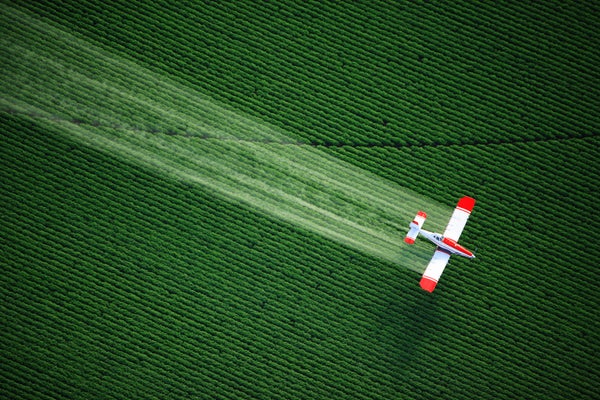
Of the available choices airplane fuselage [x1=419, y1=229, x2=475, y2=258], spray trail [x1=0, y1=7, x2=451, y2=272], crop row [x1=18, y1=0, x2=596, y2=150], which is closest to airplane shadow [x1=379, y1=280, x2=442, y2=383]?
spray trail [x1=0, y1=7, x2=451, y2=272]

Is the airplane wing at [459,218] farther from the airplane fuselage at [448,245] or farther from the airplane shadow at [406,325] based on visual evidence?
the airplane shadow at [406,325]

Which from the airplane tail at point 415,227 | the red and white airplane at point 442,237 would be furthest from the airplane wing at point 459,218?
the airplane tail at point 415,227

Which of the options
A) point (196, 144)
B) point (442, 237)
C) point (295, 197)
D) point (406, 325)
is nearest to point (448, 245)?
point (442, 237)

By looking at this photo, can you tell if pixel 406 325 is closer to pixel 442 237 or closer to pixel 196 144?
pixel 442 237

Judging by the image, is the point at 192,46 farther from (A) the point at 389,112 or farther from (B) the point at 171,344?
(B) the point at 171,344

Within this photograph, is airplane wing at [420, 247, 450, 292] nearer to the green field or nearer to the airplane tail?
the green field

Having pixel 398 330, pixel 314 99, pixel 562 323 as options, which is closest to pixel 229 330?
pixel 398 330
